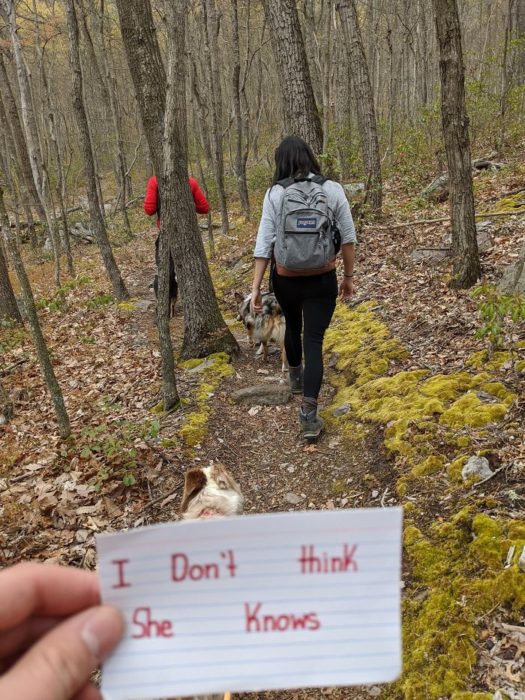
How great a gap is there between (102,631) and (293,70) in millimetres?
9031

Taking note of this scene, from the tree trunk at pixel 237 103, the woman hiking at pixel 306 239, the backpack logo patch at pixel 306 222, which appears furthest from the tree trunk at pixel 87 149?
the backpack logo patch at pixel 306 222

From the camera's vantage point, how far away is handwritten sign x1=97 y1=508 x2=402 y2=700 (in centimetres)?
108

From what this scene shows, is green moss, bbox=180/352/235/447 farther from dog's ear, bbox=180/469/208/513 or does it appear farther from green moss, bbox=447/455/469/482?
green moss, bbox=447/455/469/482

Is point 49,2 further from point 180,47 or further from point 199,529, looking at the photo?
point 199,529

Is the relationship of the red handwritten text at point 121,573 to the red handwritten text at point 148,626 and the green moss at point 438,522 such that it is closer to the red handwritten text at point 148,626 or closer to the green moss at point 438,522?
the red handwritten text at point 148,626

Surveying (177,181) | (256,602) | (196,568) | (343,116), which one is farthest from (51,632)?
(343,116)

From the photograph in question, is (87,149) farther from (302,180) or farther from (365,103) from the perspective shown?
(302,180)

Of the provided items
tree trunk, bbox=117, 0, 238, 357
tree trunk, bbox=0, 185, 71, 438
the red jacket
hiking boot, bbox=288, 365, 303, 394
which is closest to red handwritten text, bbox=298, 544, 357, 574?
tree trunk, bbox=0, 185, 71, 438

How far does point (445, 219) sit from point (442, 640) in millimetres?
7447

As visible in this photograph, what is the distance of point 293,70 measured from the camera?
8242 mm

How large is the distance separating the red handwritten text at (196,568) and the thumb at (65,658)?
6.7 inches

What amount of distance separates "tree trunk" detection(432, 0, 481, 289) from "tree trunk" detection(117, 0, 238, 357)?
3.01 meters

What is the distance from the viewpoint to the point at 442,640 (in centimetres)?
247

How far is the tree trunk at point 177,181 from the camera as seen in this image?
4.98m
